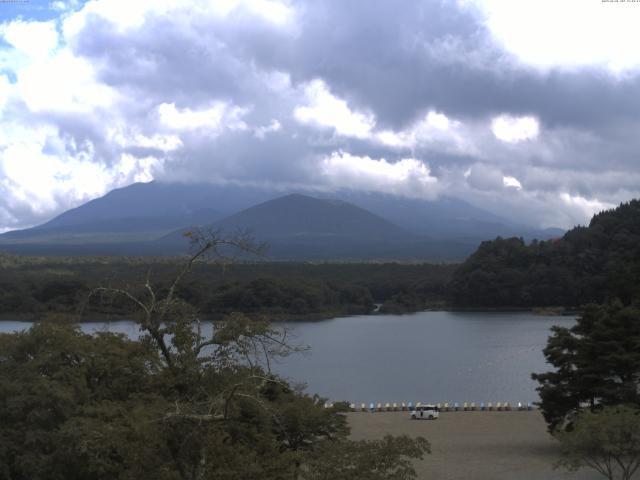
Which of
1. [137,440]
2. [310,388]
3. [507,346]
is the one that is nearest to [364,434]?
[310,388]

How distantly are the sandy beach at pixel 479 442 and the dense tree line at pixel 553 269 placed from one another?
35757mm

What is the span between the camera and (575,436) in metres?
10.4

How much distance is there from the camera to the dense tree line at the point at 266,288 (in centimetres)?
4578

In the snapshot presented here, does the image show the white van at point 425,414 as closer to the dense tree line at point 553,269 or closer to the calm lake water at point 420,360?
the calm lake water at point 420,360

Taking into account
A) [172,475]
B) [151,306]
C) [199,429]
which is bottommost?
[172,475]

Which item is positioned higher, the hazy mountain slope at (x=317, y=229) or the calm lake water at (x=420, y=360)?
the hazy mountain slope at (x=317, y=229)

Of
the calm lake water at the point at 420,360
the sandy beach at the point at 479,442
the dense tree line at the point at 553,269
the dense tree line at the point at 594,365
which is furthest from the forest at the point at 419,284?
the dense tree line at the point at 594,365

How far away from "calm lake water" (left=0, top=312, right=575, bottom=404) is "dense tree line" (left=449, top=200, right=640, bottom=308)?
8.84m

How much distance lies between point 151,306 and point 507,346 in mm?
29648

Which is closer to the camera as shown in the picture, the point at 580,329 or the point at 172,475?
the point at 172,475

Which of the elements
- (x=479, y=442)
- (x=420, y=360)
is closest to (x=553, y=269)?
(x=420, y=360)

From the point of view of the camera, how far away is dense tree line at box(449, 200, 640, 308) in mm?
54375

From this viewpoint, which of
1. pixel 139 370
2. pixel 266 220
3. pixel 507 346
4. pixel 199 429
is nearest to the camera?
pixel 199 429

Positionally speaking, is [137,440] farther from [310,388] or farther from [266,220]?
[266,220]
